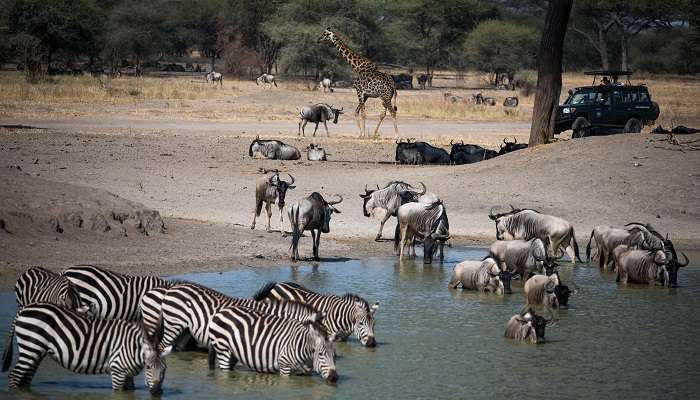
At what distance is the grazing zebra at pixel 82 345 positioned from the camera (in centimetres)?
865

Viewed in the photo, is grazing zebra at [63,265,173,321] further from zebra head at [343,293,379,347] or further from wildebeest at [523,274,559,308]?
wildebeest at [523,274,559,308]

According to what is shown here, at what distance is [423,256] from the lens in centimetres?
1655

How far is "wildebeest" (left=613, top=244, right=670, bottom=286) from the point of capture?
1483cm

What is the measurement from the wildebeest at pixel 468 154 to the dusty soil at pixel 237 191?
1.52m

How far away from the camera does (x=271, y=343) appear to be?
9469 mm

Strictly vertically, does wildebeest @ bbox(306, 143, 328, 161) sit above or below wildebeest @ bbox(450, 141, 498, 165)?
below

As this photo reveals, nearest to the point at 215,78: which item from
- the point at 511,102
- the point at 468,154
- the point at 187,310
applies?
the point at 511,102

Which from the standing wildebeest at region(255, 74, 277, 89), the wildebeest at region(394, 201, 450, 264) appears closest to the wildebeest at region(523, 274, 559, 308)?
the wildebeest at region(394, 201, 450, 264)

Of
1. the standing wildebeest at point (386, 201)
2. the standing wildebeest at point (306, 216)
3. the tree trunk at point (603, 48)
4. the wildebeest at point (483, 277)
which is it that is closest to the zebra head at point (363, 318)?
the wildebeest at point (483, 277)

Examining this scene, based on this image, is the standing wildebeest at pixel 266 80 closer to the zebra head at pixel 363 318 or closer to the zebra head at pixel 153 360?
the zebra head at pixel 363 318

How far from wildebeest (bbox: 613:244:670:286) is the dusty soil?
3532 mm

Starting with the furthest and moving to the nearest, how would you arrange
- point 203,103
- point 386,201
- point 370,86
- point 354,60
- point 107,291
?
point 203,103 < point 354,60 < point 370,86 < point 386,201 < point 107,291

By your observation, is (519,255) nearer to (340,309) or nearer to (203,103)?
(340,309)

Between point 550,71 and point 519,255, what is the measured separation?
10.9 meters
